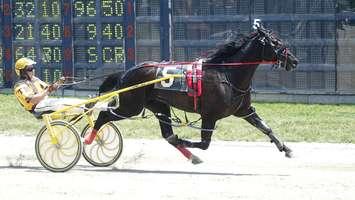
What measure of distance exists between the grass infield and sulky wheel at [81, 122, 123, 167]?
9.29ft

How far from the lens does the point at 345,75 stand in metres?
18.4

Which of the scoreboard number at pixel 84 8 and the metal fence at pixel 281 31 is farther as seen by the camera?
the scoreboard number at pixel 84 8

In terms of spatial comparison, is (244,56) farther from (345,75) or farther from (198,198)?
(345,75)

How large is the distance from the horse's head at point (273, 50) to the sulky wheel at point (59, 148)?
2.62m

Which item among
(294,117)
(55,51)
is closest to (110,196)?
(294,117)

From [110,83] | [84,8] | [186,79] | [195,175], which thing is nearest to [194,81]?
[186,79]

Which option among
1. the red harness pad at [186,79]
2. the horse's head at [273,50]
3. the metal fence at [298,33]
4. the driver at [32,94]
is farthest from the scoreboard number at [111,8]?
the horse's head at [273,50]

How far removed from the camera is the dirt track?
353 inches

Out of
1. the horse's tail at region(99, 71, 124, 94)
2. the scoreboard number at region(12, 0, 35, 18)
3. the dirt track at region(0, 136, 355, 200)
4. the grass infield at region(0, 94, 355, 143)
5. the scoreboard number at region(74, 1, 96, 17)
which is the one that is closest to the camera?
the dirt track at region(0, 136, 355, 200)

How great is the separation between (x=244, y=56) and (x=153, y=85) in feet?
4.06

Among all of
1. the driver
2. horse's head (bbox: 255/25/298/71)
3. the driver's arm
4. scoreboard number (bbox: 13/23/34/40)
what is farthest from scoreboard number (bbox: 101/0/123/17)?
horse's head (bbox: 255/25/298/71)

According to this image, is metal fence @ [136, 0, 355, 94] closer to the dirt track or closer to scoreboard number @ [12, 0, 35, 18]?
scoreboard number @ [12, 0, 35, 18]

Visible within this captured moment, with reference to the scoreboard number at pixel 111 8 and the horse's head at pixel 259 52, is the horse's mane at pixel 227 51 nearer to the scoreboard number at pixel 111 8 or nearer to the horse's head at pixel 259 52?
the horse's head at pixel 259 52

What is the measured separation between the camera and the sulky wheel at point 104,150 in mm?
11141
